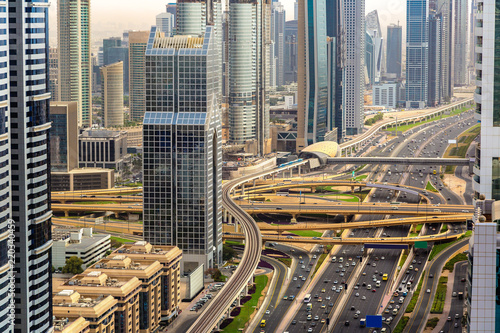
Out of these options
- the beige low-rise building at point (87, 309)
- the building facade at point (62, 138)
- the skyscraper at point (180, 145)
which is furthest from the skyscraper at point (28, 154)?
the building facade at point (62, 138)

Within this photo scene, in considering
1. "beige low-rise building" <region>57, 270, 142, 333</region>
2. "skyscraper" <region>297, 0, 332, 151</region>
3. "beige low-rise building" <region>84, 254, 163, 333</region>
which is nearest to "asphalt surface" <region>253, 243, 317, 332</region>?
"beige low-rise building" <region>84, 254, 163, 333</region>

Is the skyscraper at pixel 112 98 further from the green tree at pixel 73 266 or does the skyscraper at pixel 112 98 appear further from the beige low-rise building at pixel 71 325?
the beige low-rise building at pixel 71 325

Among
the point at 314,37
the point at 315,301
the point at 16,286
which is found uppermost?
the point at 314,37

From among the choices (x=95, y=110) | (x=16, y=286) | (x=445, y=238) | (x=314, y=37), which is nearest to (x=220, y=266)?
(x=445, y=238)

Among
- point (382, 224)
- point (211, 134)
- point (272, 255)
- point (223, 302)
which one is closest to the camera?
point (223, 302)

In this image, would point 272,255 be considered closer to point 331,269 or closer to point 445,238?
point 331,269

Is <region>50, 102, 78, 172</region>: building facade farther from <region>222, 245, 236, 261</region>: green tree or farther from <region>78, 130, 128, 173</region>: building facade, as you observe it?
<region>222, 245, 236, 261</region>: green tree
